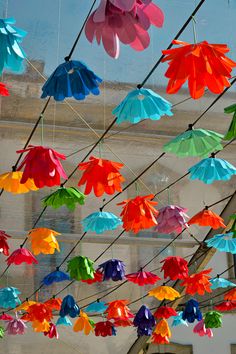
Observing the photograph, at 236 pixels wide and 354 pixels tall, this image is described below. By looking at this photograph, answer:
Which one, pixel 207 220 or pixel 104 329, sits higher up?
pixel 207 220

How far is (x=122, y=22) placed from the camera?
2.91 meters

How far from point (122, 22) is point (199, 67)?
0.63 m

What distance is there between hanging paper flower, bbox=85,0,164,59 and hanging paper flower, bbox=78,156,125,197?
195cm

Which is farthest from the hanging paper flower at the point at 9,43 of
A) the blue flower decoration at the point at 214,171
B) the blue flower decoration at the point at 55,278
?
the blue flower decoration at the point at 55,278

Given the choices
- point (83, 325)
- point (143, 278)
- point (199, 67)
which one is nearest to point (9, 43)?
point (199, 67)

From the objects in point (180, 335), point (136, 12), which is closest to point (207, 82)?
point (136, 12)

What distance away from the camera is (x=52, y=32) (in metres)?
7.88

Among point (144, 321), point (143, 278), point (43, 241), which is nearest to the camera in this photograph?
point (43, 241)

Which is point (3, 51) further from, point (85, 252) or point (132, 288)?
point (132, 288)

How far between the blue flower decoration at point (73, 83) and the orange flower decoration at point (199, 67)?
0.74m

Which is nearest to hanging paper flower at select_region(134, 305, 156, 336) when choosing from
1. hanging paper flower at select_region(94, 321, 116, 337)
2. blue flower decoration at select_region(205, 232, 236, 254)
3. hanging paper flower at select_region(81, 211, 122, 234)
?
hanging paper flower at select_region(94, 321, 116, 337)

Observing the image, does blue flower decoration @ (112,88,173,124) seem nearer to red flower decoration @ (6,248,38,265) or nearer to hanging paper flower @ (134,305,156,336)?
red flower decoration @ (6,248,38,265)

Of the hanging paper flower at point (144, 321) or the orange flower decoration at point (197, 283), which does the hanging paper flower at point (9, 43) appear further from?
the hanging paper flower at point (144, 321)

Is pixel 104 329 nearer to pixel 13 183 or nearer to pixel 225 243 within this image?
pixel 225 243
